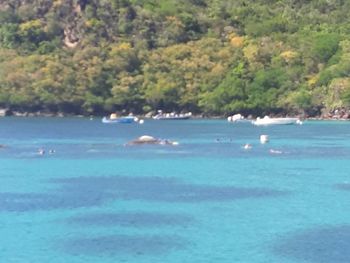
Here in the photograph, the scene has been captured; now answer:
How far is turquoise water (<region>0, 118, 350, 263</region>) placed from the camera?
38.5 m

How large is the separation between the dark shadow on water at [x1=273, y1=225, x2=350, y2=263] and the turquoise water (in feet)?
0.14

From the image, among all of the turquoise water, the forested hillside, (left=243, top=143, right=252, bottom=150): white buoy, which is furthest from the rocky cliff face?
(left=243, top=143, right=252, bottom=150): white buoy

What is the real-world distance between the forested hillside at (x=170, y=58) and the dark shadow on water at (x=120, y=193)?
78448mm

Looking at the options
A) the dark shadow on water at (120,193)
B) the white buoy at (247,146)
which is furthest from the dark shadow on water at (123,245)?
the white buoy at (247,146)

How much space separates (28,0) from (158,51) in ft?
93.9

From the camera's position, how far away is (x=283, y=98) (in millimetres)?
139000

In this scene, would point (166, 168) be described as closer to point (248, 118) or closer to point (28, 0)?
point (248, 118)

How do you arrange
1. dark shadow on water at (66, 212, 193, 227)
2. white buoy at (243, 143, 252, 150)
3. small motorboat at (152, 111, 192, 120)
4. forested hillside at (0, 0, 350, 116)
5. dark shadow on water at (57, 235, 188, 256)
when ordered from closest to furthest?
dark shadow on water at (57, 235, 188, 256) → dark shadow on water at (66, 212, 193, 227) → white buoy at (243, 143, 252, 150) → small motorboat at (152, 111, 192, 120) → forested hillside at (0, 0, 350, 116)

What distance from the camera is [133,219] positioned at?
147ft

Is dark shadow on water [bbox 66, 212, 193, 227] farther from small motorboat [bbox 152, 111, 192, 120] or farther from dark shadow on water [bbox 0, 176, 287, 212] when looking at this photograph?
small motorboat [bbox 152, 111, 192, 120]

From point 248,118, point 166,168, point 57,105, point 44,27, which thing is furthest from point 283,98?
point 166,168

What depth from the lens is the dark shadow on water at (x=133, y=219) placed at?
43594mm

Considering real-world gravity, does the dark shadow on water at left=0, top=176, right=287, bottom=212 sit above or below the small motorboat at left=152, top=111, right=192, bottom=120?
above

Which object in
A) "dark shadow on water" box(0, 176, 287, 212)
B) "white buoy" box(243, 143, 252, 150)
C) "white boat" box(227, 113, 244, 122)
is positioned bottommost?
"white boat" box(227, 113, 244, 122)
